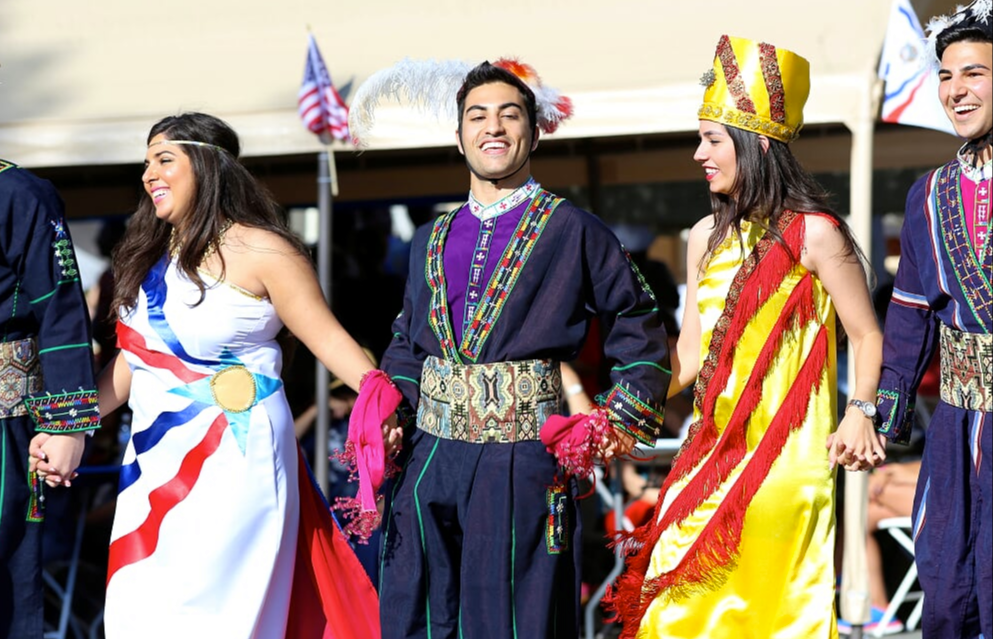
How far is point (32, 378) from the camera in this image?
4070 millimetres

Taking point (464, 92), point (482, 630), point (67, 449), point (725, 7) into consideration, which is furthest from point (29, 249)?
point (725, 7)

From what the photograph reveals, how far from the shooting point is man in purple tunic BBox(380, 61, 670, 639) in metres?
3.66

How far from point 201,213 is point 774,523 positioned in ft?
6.29

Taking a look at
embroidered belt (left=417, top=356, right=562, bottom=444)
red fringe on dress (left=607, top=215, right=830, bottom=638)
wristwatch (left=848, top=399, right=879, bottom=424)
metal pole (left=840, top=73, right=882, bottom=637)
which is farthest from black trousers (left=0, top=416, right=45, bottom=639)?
metal pole (left=840, top=73, right=882, bottom=637)

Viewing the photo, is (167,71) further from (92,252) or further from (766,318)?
(766,318)

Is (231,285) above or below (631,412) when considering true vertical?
above

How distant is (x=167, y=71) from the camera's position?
632cm

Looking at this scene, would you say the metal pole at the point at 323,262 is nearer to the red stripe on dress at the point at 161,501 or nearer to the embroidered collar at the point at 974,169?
the red stripe on dress at the point at 161,501

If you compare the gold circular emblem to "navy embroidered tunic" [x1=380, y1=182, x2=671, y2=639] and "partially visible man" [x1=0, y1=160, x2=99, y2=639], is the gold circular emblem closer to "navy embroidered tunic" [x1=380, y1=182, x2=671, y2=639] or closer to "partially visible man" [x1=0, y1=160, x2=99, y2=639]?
"partially visible man" [x1=0, y1=160, x2=99, y2=639]

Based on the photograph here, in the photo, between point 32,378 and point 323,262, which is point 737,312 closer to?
point 32,378

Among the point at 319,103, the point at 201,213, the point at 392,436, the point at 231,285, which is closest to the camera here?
the point at 392,436

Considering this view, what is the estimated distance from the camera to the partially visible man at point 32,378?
156 inches

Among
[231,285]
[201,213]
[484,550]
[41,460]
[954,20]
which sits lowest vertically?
[484,550]

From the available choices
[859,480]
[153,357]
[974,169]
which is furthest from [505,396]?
[859,480]
